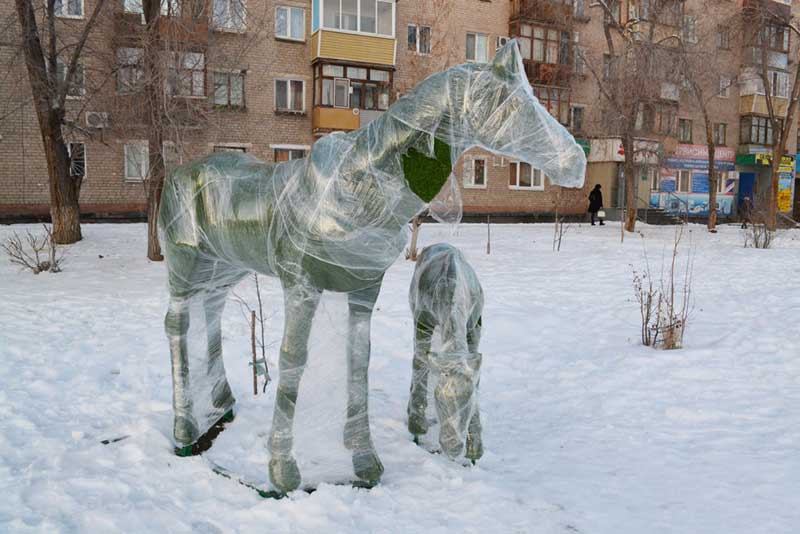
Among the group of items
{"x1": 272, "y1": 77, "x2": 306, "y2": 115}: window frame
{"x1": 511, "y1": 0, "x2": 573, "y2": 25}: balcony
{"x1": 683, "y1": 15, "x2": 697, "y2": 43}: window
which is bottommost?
{"x1": 272, "y1": 77, "x2": 306, "y2": 115}: window frame

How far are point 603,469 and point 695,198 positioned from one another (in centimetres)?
3140

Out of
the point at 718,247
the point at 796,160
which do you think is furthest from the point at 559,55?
the point at 796,160

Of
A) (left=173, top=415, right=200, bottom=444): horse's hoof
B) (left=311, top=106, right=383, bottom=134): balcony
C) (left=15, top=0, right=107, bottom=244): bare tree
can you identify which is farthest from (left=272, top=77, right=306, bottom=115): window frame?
(left=173, top=415, right=200, bottom=444): horse's hoof

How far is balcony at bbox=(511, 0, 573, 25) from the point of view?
25172 millimetres

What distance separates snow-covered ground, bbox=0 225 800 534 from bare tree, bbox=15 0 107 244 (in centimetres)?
477

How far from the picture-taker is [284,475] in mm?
2900

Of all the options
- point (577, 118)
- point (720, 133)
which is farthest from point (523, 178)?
point (720, 133)

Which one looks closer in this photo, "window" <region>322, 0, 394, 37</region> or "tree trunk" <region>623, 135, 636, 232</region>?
"tree trunk" <region>623, 135, 636, 232</region>

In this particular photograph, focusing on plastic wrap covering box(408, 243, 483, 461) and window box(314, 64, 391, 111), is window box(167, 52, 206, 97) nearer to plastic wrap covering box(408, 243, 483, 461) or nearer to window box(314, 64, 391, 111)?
plastic wrap covering box(408, 243, 483, 461)

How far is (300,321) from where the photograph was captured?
9.46 ft

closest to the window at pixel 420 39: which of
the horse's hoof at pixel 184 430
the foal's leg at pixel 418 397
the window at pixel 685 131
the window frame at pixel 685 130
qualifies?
the window frame at pixel 685 130

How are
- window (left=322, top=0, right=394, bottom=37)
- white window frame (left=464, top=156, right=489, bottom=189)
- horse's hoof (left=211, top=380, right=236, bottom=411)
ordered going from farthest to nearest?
white window frame (left=464, top=156, right=489, bottom=189), window (left=322, top=0, right=394, bottom=37), horse's hoof (left=211, top=380, right=236, bottom=411)

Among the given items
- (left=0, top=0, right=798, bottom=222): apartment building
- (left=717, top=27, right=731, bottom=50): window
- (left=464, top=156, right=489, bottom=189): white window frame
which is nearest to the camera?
(left=0, top=0, right=798, bottom=222): apartment building

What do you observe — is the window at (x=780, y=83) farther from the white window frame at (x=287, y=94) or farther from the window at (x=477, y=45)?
the white window frame at (x=287, y=94)
